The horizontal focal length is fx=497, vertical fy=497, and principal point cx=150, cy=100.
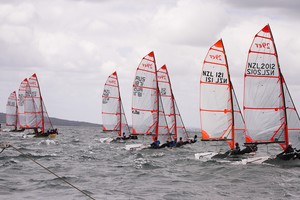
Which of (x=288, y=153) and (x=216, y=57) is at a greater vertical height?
(x=216, y=57)

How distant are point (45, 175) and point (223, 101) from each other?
1669 centimetres

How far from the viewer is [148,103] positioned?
50.7 m

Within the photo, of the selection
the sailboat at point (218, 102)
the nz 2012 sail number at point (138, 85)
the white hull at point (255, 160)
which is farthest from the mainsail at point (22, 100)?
the white hull at point (255, 160)

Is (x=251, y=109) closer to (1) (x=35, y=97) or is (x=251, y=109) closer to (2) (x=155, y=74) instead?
(2) (x=155, y=74)

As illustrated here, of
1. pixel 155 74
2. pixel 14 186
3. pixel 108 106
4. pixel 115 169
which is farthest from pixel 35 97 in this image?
pixel 14 186

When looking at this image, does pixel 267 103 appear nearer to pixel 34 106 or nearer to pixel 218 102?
pixel 218 102

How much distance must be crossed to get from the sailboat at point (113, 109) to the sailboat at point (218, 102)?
92.6 feet

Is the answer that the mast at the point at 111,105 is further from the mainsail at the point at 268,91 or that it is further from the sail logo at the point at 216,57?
the mainsail at the point at 268,91

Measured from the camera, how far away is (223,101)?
37531 millimetres

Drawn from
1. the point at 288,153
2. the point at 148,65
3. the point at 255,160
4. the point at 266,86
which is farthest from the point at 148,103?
the point at 288,153

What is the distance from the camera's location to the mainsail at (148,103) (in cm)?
4981

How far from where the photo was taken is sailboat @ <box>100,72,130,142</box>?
64.9 metres

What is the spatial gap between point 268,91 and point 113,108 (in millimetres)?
35873

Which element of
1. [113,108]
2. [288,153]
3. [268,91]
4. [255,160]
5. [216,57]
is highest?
[216,57]
